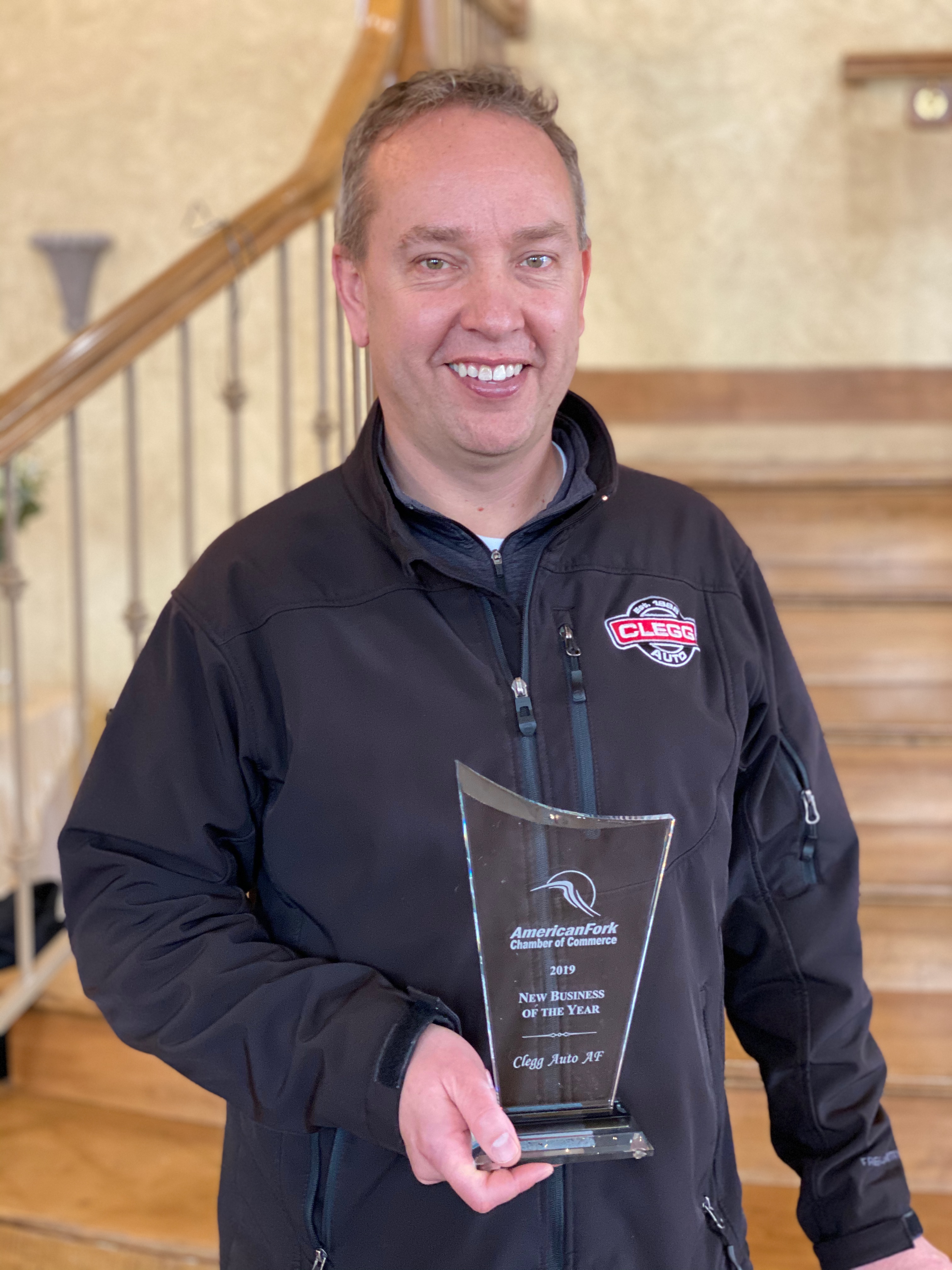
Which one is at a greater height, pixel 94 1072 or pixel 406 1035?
pixel 406 1035

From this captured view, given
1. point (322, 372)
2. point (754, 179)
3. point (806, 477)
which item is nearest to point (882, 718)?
point (806, 477)

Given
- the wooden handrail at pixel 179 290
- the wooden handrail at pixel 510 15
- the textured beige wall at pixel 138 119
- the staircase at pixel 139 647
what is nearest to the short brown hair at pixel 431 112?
the staircase at pixel 139 647

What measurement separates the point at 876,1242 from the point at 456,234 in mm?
895

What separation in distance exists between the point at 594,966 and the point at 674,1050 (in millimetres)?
161

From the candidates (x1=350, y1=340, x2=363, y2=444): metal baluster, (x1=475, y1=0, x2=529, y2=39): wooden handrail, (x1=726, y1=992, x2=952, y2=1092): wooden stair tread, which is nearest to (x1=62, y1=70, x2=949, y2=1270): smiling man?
(x1=350, y1=340, x2=363, y2=444): metal baluster

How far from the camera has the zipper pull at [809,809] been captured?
43.4 inches

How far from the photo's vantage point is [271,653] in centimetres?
95

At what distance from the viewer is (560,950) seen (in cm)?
83

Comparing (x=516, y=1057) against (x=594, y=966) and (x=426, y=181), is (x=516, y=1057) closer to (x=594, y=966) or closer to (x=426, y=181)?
(x=594, y=966)

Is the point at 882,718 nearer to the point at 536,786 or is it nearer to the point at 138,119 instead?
the point at 536,786

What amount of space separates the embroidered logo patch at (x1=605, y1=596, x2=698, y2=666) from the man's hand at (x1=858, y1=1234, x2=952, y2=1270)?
541 millimetres

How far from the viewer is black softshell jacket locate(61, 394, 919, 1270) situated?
0.91 m

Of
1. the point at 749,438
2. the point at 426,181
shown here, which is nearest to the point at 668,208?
the point at 749,438

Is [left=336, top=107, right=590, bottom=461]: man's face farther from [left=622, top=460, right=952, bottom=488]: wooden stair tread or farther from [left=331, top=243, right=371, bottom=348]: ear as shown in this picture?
[left=622, top=460, right=952, bottom=488]: wooden stair tread
